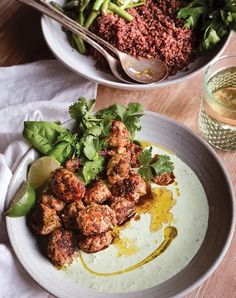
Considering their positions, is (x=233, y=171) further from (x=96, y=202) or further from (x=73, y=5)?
(x=73, y=5)

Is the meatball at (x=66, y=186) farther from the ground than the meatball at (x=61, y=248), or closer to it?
farther from the ground

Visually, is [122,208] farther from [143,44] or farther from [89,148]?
[143,44]

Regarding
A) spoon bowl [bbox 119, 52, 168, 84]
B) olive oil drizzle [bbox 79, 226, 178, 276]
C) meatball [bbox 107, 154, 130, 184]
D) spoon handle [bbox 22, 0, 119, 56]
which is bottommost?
olive oil drizzle [bbox 79, 226, 178, 276]

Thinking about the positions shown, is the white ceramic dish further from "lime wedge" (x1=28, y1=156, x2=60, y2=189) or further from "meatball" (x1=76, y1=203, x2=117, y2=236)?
"meatball" (x1=76, y1=203, x2=117, y2=236)

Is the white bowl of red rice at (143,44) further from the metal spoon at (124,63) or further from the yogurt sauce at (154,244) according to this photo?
the yogurt sauce at (154,244)

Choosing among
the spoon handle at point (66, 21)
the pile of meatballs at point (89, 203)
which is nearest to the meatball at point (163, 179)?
the pile of meatballs at point (89, 203)

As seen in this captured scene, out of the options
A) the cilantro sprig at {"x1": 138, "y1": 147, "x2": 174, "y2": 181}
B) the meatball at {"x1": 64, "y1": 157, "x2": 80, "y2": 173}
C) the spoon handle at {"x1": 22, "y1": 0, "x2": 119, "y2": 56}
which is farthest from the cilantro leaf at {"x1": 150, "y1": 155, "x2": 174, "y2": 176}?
the spoon handle at {"x1": 22, "y1": 0, "x2": 119, "y2": 56}
